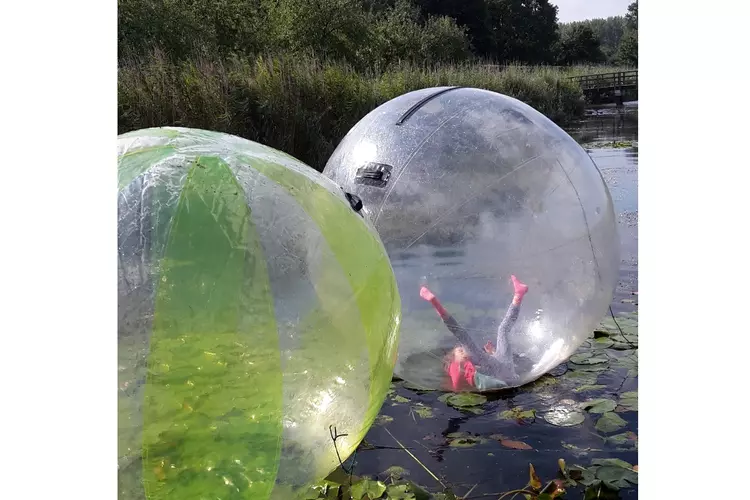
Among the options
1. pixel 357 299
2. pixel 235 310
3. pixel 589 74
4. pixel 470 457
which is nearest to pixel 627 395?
pixel 470 457

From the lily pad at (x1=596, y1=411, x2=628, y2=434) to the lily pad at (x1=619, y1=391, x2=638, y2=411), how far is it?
0.12m

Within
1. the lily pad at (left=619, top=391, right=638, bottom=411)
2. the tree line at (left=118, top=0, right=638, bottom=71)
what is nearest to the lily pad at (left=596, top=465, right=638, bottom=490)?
the lily pad at (left=619, top=391, right=638, bottom=411)

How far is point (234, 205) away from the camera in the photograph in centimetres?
188

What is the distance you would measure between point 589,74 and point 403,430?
108 ft

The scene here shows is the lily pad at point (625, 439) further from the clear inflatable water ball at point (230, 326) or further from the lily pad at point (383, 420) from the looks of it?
the clear inflatable water ball at point (230, 326)

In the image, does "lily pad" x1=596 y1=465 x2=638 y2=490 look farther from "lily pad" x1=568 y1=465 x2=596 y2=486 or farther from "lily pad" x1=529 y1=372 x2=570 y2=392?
"lily pad" x1=529 y1=372 x2=570 y2=392

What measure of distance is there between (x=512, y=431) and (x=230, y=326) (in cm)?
161

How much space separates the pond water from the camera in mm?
2625

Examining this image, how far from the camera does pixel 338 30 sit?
58.9 ft

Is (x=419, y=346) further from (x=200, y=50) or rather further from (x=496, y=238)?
(x=200, y=50)

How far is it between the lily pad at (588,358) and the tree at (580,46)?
40887mm

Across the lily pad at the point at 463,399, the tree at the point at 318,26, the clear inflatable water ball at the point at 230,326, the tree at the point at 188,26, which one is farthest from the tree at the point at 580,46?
the clear inflatable water ball at the point at 230,326

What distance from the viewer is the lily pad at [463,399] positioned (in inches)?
123

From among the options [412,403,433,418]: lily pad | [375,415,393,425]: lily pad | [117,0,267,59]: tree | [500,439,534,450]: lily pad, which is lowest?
[500,439,534,450]: lily pad
